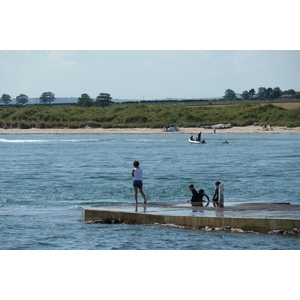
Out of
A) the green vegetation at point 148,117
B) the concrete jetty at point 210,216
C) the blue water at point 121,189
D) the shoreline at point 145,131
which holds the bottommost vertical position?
the blue water at point 121,189

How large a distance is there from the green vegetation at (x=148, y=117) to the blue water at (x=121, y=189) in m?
53.5

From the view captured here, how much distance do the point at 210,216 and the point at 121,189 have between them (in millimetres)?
16540

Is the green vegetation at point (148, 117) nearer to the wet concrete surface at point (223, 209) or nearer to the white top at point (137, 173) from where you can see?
the wet concrete surface at point (223, 209)

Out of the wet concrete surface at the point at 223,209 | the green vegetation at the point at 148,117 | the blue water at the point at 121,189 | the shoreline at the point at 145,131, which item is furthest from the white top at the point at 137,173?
the green vegetation at the point at 148,117

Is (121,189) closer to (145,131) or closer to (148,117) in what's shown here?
(145,131)

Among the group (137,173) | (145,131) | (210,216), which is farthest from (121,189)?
(145,131)

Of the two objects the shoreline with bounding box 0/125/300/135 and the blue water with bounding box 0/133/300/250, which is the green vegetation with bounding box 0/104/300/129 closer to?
the shoreline with bounding box 0/125/300/135

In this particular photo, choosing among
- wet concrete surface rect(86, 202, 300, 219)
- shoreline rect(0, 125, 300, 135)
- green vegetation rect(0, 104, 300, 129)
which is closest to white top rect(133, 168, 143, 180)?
wet concrete surface rect(86, 202, 300, 219)

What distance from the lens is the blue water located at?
23.0 m

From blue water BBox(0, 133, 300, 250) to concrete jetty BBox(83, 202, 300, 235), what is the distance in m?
0.37

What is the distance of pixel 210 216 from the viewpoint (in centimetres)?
2414

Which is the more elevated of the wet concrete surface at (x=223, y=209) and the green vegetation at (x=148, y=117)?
the green vegetation at (x=148, y=117)

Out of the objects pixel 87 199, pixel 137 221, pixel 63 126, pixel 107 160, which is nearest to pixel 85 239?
pixel 137 221

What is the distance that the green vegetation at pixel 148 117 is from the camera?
13650 cm
